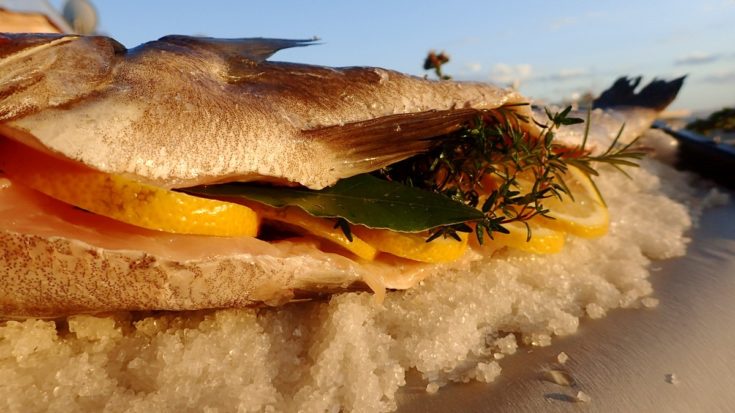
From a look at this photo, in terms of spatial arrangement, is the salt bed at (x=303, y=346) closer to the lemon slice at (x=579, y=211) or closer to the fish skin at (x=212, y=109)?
the lemon slice at (x=579, y=211)

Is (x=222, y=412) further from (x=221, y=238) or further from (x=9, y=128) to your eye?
(x=9, y=128)

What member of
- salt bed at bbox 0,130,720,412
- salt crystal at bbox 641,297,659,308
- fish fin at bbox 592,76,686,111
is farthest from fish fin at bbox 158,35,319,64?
fish fin at bbox 592,76,686,111

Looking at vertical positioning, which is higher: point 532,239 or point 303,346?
point 532,239

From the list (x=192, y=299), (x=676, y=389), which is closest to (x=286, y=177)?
(x=192, y=299)

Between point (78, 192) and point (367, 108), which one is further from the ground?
point (367, 108)

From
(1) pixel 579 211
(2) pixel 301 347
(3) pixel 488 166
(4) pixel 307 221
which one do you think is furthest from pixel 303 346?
(1) pixel 579 211

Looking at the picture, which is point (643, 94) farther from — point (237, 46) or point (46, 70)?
point (46, 70)

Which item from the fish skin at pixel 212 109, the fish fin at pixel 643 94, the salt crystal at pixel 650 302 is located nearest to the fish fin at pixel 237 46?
the fish skin at pixel 212 109
